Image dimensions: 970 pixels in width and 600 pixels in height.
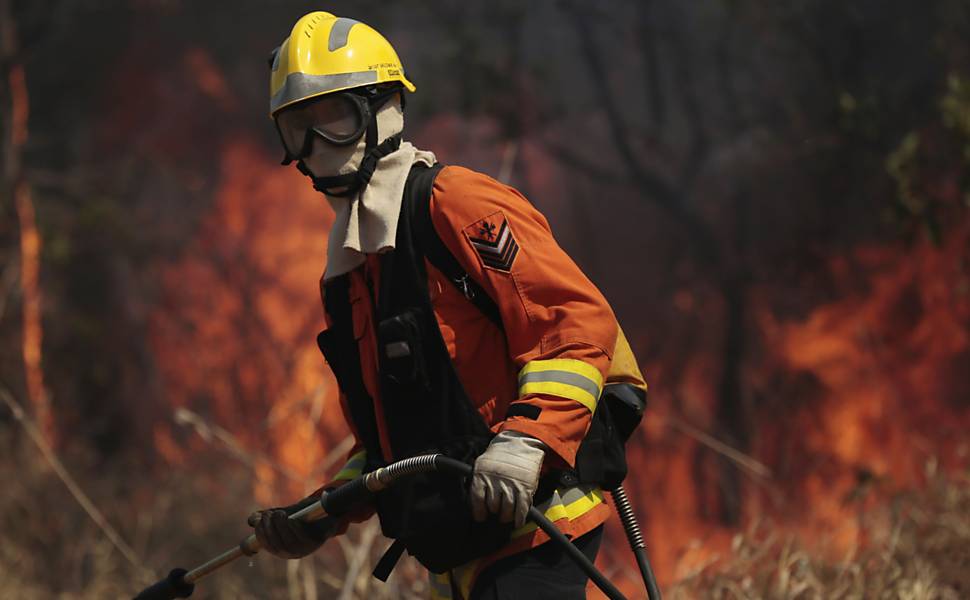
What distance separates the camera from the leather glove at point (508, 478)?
7.73ft

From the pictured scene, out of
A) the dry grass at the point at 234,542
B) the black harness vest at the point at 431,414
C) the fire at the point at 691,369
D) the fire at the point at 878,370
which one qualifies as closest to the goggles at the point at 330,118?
the black harness vest at the point at 431,414

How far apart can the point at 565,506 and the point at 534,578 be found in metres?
0.17

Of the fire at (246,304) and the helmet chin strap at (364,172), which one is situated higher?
the helmet chin strap at (364,172)

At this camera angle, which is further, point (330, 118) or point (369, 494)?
point (330, 118)

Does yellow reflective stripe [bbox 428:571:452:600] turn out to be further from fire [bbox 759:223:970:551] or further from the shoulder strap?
fire [bbox 759:223:970:551]

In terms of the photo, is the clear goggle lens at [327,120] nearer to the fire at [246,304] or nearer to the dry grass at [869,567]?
the dry grass at [869,567]

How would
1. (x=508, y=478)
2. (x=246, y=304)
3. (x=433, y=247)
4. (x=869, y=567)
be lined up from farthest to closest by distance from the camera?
(x=246, y=304) < (x=869, y=567) < (x=433, y=247) < (x=508, y=478)

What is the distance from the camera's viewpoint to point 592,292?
2.56 metres

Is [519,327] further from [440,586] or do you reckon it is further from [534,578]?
Answer: [440,586]

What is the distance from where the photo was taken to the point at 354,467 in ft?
9.87

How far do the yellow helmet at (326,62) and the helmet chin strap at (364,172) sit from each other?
10 cm

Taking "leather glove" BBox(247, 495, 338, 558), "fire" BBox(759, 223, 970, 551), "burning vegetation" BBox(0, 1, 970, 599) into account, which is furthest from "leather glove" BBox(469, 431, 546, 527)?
"fire" BBox(759, 223, 970, 551)

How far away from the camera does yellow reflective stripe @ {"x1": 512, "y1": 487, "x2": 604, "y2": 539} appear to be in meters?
2.60

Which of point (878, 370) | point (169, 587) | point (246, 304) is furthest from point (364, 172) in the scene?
point (246, 304)
